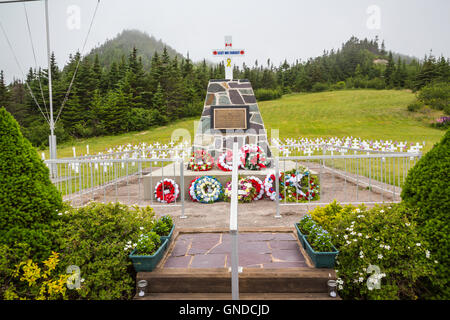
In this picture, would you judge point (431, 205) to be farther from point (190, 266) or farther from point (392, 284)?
point (190, 266)

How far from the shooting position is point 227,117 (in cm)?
849

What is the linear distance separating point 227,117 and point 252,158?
5.13 feet

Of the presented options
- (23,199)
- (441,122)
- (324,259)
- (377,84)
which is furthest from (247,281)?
→ (377,84)

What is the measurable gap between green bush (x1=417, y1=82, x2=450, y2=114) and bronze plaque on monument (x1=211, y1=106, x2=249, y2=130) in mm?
31776

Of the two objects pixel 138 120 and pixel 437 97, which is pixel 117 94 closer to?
pixel 138 120

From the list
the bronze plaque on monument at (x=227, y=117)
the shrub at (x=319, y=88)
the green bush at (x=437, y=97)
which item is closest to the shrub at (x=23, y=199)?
the bronze plaque on monument at (x=227, y=117)

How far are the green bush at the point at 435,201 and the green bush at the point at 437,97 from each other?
34506 mm

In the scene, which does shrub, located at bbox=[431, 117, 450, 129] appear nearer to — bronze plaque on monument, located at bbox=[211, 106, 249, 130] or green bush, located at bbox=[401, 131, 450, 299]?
bronze plaque on monument, located at bbox=[211, 106, 249, 130]

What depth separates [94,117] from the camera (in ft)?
103

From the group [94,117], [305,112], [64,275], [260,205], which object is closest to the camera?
[64,275]

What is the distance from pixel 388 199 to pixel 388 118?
30.9 m

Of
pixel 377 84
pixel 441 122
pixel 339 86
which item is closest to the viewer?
pixel 441 122

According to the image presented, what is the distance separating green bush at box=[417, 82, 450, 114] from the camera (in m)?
31.4
